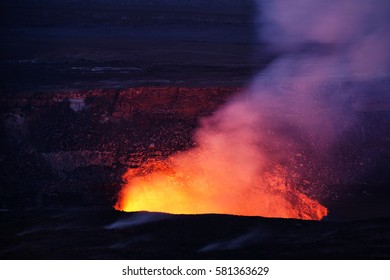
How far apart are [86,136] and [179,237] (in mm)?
4770

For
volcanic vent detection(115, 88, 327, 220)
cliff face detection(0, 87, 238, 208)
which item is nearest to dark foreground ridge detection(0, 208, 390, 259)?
cliff face detection(0, 87, 238, 208)

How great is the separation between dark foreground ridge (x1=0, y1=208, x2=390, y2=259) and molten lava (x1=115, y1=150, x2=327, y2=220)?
2115mm

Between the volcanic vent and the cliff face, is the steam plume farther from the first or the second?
the cliff face

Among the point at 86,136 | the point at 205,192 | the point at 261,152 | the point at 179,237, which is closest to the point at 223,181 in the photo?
the point at 205,192

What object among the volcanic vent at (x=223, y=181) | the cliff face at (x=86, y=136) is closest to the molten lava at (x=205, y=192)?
the volcanic vent at (x=223, y=181)

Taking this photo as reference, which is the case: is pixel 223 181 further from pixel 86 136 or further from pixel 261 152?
pixel 86 136

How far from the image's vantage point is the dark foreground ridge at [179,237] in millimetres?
6652

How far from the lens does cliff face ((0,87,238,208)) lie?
1020cm

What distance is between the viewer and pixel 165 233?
7.25 m

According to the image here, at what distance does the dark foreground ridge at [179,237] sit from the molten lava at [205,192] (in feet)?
6.94

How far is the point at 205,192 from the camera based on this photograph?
1042 centimetres

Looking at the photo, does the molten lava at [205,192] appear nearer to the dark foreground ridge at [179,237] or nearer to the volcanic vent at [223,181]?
the volcanic vent at [223,181]

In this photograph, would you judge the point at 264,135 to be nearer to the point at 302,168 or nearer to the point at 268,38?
the point at 302,168

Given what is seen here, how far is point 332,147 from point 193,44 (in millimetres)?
12063
